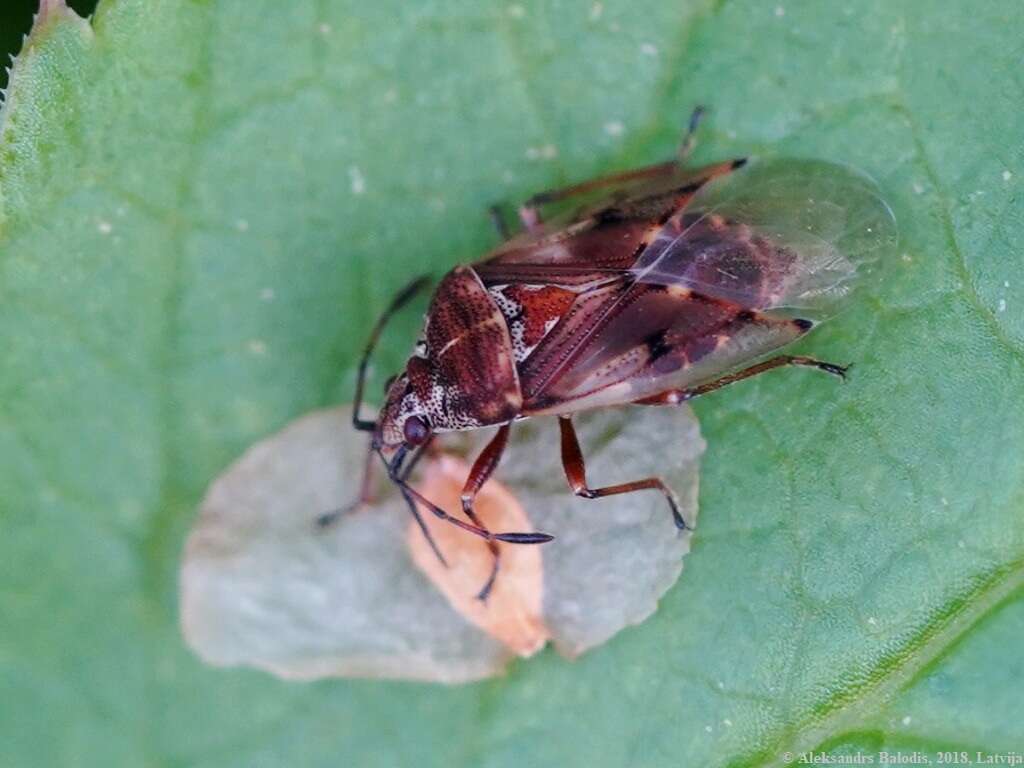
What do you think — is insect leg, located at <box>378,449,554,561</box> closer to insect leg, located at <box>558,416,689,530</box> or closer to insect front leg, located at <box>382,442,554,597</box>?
insect front leg, located at <box>382,442,554,597</box>

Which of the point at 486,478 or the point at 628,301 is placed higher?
the point at 628,301

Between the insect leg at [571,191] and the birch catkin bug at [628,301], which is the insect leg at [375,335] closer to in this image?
the birch catkin bug at [628,301]

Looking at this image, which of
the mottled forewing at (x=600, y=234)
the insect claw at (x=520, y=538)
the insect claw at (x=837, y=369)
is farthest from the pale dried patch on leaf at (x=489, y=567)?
the insect claw at (x=837, y=369)

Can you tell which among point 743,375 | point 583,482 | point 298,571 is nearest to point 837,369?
point 743,375

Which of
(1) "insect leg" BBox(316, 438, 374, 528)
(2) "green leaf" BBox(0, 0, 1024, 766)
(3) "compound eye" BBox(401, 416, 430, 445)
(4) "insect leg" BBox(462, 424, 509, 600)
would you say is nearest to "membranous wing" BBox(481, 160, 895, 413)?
(2) "green leaf" BBox(0, 0, 1024, 766)

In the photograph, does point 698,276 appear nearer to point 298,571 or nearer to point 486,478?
point 486,478

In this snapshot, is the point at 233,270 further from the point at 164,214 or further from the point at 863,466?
the point at 863,466
